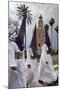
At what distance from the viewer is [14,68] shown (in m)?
1.48

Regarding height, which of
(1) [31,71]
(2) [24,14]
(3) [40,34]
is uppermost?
(2) [24,14]

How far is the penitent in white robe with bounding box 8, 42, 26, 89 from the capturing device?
147 centimetres

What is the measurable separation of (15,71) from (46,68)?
0.24 metres

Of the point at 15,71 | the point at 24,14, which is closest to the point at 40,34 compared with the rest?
the point at 24,14

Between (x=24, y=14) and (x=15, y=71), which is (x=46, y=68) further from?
(x=24, y=14)

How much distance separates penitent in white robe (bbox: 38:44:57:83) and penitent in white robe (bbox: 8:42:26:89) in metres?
0.14

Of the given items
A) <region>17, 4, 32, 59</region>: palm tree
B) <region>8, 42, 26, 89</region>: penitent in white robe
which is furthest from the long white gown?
<region>17, 4, 32, 59</region>: palm tree

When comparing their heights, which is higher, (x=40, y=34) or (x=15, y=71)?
(x=40, y=34)

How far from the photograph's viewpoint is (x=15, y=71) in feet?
4.86

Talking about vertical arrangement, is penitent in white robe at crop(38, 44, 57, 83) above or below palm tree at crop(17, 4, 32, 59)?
below

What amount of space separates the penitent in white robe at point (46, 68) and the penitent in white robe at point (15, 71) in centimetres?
14

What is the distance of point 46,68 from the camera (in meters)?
1.54

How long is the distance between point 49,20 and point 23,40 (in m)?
0.25

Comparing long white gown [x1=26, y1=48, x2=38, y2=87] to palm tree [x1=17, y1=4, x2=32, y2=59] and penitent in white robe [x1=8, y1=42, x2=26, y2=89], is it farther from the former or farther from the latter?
palm tree [x1=17, y1=4, x2=32, y2=59]
